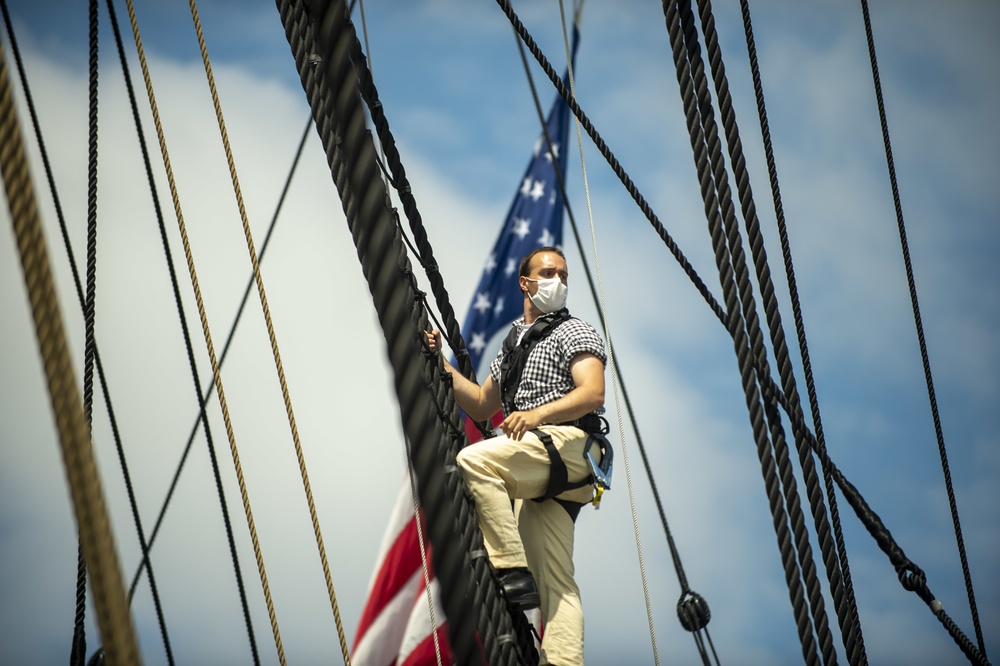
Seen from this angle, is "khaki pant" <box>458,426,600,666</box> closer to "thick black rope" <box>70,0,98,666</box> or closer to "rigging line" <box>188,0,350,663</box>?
"rigging line" <box>188,0,350,663</box>

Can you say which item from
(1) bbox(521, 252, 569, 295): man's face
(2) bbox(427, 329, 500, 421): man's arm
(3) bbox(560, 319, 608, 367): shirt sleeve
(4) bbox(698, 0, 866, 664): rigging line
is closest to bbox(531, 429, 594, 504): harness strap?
(3) bbox(560, 319, 608, 367): shirt sleeve

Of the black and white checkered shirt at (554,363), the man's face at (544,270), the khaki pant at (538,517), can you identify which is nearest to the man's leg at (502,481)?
the khaki pant at (538,517)

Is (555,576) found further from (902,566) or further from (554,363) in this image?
(902,566)

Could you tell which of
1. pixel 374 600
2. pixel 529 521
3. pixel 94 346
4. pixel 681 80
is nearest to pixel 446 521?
pixel 681 80

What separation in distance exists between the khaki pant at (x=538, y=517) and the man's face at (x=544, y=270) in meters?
0.69

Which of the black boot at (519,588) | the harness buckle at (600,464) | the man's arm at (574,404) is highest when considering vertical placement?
the man's arm at (574,404)

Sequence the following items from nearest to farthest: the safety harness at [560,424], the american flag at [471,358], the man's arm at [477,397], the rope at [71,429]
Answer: the rope at [71,429], the safety harness at [560,424], the man's arm at [477,397], the american flag at [471,358]

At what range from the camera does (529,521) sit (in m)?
3.93

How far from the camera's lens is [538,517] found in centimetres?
391

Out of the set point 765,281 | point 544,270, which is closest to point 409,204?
point 544,270

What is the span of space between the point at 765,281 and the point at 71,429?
258 cm

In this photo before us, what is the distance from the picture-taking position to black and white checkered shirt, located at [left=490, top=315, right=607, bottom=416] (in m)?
3.90

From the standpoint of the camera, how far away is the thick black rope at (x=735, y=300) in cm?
303

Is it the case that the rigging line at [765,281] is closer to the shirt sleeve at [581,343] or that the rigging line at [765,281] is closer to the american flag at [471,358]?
the shirt sleeve at [581,343]
